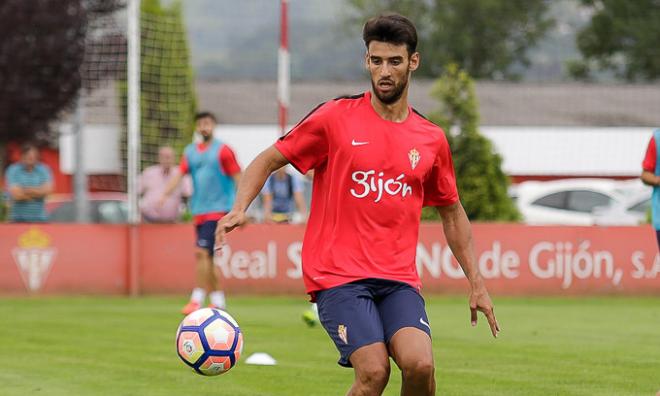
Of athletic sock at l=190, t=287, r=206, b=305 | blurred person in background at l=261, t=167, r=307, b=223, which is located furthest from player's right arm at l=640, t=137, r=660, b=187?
blurred person in background at l=261, t=167, r=307, b=223

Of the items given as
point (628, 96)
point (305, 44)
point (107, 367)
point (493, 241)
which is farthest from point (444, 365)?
point (305, 44)

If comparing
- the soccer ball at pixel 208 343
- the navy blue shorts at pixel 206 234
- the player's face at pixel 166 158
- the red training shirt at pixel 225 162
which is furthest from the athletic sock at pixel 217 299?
the soccer ball at pixel 208 343

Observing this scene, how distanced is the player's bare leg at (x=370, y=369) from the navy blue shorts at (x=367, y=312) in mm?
46

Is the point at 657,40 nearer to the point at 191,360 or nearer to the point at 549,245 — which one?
the point at 549,245

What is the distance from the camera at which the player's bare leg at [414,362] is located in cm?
665

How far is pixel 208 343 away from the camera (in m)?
7.81

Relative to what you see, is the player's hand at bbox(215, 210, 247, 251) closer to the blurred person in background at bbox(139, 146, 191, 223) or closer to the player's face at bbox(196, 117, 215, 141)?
the player's face at bbox(196, 117, 215, 141)

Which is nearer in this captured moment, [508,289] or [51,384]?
[51,384]

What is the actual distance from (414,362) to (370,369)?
0.20 m

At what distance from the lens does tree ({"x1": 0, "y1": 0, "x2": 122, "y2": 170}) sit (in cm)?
3394

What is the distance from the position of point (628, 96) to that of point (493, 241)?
34.8m

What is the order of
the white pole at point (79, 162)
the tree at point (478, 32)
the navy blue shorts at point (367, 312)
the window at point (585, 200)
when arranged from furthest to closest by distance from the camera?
1. the tree at point (478, 32)
2. the window at point (585, 200)
3. the white pole at point (79, 162)
4. the navy blue shorts at point (367, 312)

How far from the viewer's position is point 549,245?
20.5 metres

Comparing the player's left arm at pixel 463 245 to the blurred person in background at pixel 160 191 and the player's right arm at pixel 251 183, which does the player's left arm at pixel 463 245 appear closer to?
the player's right arm at pixel 251 183
